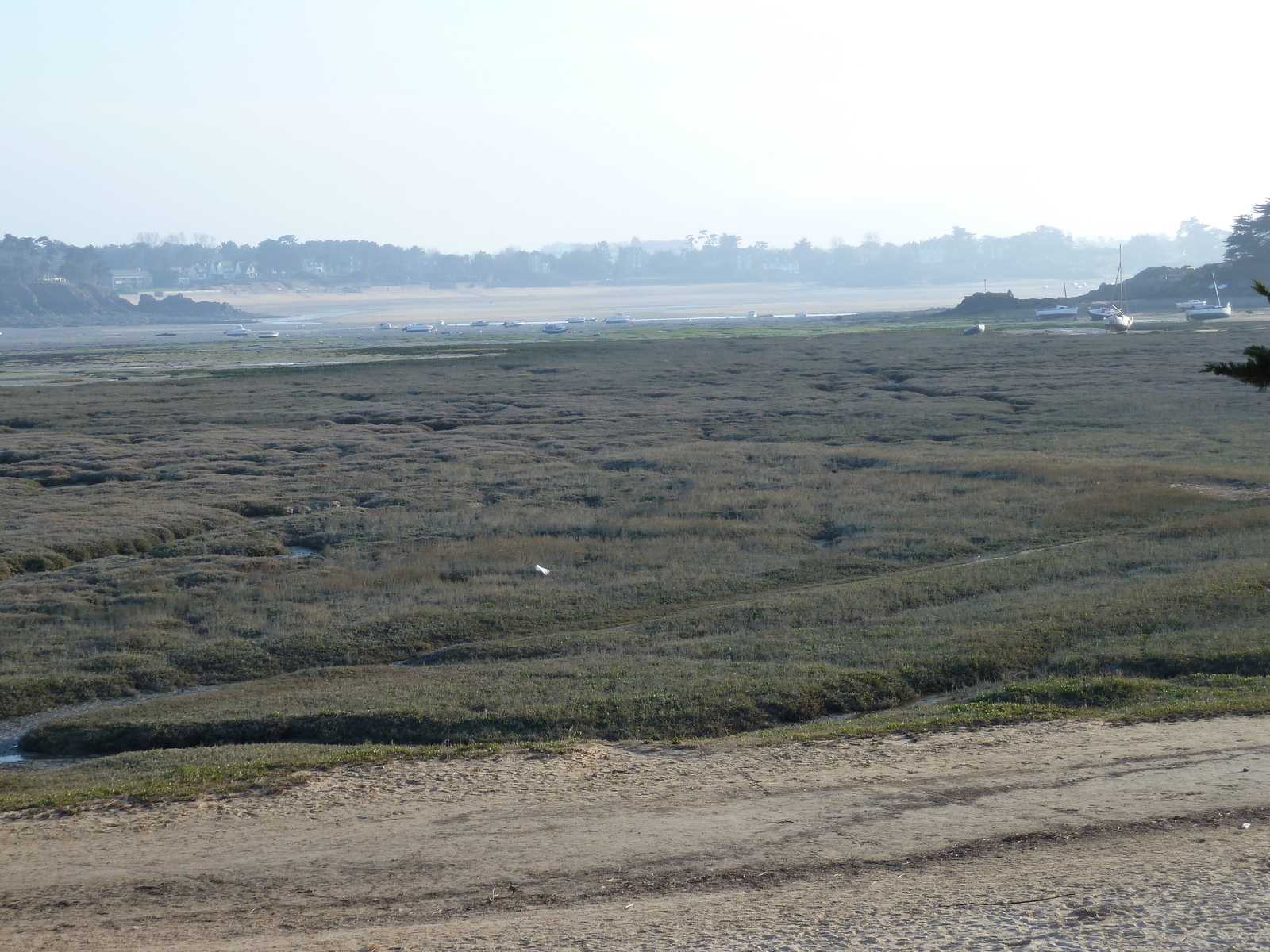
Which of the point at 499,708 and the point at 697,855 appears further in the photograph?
the point at 499,708

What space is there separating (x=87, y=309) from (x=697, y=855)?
7980 inches

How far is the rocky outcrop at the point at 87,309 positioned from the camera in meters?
179

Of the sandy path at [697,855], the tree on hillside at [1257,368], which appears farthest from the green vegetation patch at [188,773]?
the tree on hillside at [1257,368]

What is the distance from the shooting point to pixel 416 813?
10.5 metres

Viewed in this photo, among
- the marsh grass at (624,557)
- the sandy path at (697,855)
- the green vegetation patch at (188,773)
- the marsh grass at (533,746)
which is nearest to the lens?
the sandy path at (697,855)

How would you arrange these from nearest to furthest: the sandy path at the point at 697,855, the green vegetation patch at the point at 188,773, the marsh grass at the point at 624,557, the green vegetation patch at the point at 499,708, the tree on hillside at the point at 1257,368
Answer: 1. the sandy path at the point at 697,855
2. the green vegetation patch at the point at 188,773
3. the green vegetation patch at the point at 499,708
4. the marsh grass at the point at 624,557
5. the tree on hillside at the point at 1257,368

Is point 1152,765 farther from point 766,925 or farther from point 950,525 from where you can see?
point 950,525

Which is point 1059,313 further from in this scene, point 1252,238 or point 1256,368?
point 1256,368

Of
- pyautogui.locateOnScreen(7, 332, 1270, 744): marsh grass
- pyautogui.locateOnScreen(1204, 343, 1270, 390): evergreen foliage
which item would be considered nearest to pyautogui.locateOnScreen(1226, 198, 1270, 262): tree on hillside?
pyautogui.locateOnScreen(7, 332, 1270, 744): marsh grass

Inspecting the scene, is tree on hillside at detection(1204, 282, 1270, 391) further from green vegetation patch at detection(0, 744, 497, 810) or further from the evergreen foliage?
green vegetation patch at detection(0, 744, 497, 810)

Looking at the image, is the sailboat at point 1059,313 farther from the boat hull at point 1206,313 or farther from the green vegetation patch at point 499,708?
the green vegetation patch at point 499,708

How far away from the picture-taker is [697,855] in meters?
9.26

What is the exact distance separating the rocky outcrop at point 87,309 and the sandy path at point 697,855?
185 metres

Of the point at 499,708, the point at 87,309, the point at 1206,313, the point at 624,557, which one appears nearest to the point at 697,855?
the point at 499,708
